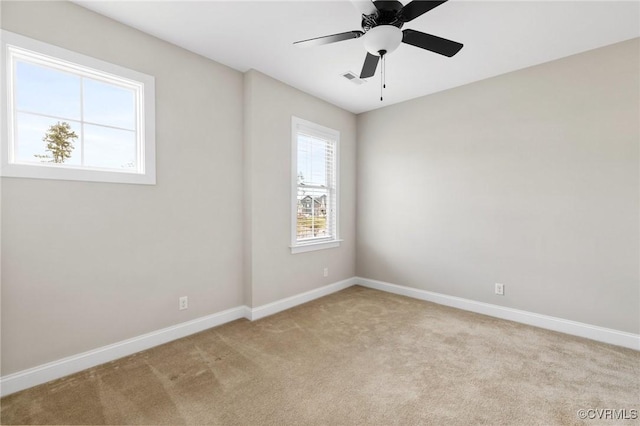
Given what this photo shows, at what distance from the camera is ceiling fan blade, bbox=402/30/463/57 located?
1919 mm

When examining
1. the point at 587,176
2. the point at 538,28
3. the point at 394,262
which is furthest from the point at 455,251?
the point at 538,28

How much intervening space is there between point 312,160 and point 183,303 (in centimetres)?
241

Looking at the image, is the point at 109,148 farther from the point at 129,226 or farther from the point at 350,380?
the point at 350,380

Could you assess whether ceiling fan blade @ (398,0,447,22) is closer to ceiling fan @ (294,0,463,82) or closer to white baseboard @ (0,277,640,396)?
ceiling fan @ (294,0,463,82)

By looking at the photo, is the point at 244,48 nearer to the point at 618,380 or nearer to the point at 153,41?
the point at 153,41

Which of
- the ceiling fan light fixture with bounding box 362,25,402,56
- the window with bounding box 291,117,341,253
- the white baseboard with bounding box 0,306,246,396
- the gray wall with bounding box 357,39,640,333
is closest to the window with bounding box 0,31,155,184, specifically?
the white baseboard with bounding box 0,306,246,396

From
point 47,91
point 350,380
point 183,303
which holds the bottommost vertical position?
point 350,380

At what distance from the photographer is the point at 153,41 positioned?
2.65m

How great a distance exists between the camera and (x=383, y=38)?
6.00ft

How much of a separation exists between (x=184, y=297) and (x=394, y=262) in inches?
112

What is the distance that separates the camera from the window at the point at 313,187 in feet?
12.4

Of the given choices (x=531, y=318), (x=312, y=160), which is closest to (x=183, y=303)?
(x=312, y=160)

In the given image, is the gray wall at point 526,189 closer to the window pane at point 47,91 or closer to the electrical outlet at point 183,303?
the electrical outlet at point 183,303

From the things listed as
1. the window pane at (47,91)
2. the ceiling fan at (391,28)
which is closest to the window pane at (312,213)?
the ceiling fan at (391,28)
